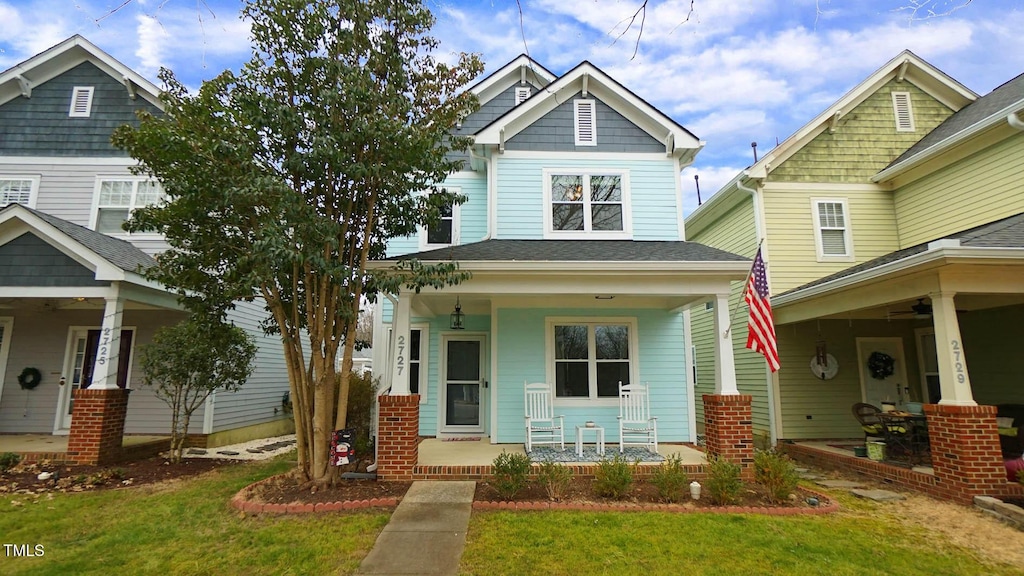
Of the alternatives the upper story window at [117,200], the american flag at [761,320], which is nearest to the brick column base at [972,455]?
the american flag at [761,320]

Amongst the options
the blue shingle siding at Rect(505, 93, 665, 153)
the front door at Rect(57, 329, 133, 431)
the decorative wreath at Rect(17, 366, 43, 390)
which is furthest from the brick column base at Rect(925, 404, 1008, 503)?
the decorative wreath at Rect(17, 366, 43, 390)

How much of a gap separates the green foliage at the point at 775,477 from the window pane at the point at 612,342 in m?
3.16

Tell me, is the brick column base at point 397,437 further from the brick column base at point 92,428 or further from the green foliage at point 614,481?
the brick column base at point 92,428

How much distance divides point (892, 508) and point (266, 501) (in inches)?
287

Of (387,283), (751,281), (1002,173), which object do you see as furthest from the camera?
(1002,173)

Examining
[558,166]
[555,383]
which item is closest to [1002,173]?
[558,166]

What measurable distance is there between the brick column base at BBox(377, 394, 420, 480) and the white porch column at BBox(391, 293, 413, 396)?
0.52ft

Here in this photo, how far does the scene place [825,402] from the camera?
32.7ft

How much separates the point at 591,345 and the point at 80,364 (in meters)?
10.2

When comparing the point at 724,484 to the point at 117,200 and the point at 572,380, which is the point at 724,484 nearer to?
the point at 572,380

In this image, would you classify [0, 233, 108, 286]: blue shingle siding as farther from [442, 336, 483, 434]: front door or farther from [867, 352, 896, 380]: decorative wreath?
[867, 352, 896, 380]: decorative wreath

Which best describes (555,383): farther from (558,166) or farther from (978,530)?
(978,530)

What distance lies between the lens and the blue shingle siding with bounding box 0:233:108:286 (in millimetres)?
7797

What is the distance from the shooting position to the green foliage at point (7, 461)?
7.11 m
